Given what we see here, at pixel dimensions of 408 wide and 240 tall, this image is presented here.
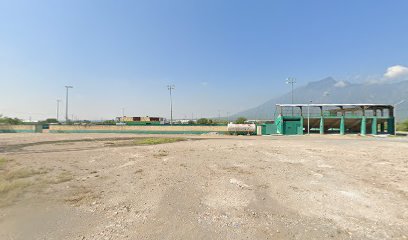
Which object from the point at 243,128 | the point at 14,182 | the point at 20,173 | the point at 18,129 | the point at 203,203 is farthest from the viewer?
the point at 18,129

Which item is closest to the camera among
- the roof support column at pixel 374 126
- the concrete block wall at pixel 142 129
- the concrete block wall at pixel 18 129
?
the roof support column at pixel 374 126

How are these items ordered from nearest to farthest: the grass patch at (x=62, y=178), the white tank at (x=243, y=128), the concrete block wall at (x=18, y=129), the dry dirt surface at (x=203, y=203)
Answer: the dry dirt surface at (x=203, y=203), the grass patch at (x=62, y=178), the white tank at (x=243, y=128), the concrete block wall at (x=18, y=129)

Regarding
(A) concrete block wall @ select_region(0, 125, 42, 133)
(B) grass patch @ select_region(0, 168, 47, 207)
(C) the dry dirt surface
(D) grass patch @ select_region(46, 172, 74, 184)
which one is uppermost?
(A) concrete block wall @ select_region(0, 125, 42, 133)

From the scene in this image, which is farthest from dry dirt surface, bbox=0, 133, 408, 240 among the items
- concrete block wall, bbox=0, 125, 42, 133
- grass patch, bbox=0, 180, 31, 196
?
concrete block wall, bbox=0, 125, 42, 133

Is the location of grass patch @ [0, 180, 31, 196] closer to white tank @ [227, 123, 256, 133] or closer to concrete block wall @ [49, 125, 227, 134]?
white tank @ [227, 123, 256, 133]

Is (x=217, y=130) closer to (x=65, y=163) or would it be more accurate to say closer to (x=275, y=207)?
(x=65, y=163)

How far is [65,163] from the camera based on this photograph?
1742 cm

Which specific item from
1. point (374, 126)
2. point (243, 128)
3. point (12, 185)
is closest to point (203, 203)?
point (12, 185)

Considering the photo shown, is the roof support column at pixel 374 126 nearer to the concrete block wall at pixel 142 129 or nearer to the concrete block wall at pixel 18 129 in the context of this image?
the concrete block wall at pixel 142 129

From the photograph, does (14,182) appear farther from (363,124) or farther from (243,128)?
(363,124)

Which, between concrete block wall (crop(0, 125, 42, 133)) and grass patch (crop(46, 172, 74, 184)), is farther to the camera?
concrete block wall (crop(0, 125, 42, 133))

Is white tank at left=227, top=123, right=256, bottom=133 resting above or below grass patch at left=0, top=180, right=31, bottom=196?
above

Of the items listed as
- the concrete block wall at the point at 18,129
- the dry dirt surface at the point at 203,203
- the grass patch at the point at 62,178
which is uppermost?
the concrete block wall at the point at 18,129

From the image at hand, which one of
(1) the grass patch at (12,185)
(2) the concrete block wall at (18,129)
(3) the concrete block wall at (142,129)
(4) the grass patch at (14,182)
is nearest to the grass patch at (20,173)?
(4) the grass patch at (14,182)
